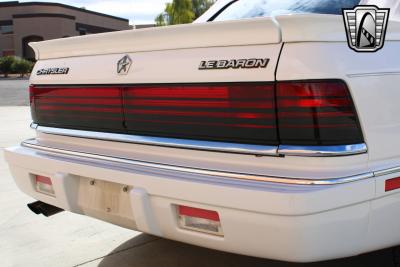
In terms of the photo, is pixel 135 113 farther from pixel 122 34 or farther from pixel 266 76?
pixel 266 76

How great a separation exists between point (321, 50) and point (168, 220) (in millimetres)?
1034

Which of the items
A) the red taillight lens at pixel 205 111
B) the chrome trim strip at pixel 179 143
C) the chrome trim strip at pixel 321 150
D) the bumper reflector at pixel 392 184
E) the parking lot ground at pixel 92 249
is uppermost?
the red taillight lens at pixel 205 111

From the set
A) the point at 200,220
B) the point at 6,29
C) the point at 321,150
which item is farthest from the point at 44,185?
the point at 6,29

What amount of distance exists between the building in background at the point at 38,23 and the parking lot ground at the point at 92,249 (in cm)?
5013

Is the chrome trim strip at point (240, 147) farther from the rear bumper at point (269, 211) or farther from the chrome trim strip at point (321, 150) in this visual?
the rear bumper at point (269, 211)

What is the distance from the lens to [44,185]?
10.2ft

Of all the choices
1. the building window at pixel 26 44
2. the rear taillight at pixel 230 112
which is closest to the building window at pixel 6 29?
the building window at pixel 26 44

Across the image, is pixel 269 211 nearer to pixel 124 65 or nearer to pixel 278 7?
pixel 124 65

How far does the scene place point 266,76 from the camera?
7.44ft

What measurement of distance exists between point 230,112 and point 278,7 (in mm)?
1428

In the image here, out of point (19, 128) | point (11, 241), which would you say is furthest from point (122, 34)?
point (19, 128)

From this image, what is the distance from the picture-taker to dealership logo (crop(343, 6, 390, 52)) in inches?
91.8

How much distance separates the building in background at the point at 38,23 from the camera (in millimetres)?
53438

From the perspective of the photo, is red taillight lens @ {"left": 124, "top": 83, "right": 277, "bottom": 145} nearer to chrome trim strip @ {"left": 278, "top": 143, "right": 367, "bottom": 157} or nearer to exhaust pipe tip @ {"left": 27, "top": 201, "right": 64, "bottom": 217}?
chrome trim strip @ {"left": 278, "top": 143, "right": 367, "bottom": 157}
